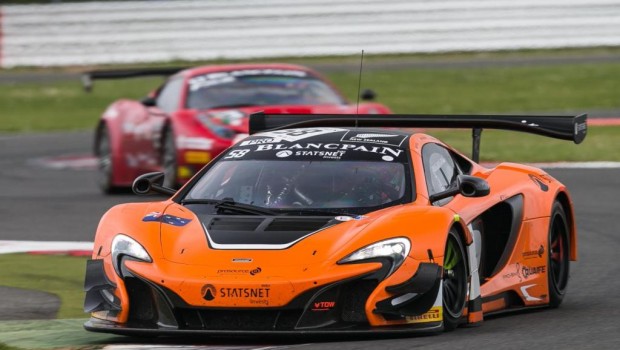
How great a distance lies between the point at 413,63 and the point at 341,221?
23.7m

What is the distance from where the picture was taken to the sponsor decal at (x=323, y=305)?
21.1 feet

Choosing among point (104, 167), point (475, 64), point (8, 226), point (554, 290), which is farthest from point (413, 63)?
point (554, 290)

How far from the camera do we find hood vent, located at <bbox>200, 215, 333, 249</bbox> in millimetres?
6691

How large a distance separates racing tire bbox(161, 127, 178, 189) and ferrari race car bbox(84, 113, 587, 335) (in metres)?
5.87

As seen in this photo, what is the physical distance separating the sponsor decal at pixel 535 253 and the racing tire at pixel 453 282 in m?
1.08

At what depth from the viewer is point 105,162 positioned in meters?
15.6

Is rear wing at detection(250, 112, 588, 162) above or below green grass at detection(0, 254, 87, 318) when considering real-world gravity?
above

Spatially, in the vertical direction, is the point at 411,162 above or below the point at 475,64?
above

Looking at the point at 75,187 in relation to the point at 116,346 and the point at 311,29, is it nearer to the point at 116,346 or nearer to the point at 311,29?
the point at 116,346

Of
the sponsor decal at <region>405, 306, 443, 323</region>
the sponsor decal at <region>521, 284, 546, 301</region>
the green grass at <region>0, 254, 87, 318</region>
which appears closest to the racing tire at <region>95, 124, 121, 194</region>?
the green grass at <region>0, 254, 87, 318</region>

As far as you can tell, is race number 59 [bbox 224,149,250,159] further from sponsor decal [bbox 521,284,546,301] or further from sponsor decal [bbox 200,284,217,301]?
sponsor decal [bbox 521,284,546,301]

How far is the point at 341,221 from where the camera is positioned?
690 cm

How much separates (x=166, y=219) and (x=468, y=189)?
1494mm

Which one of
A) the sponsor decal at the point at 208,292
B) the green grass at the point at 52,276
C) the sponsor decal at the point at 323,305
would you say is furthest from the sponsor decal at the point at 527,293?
the green grass at the point at 52,276
